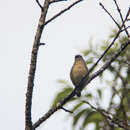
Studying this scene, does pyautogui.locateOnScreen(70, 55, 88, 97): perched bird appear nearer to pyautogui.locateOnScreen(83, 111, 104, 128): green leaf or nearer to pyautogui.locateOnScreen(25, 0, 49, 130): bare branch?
pyautogui.locateOnScreen(83, 111, 104, 128): green leaf

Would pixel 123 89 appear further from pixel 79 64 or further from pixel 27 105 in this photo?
pixel 27 105

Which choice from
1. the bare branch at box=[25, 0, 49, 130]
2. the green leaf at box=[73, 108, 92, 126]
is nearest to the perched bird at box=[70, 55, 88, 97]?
the green leaf at box=[73, 108, 92, 126]

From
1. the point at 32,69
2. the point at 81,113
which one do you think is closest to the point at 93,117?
the point at 81,113

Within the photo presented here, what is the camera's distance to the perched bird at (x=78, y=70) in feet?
25.4

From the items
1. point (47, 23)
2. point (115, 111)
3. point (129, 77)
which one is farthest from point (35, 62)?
point (129, 77)

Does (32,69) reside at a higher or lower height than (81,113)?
higher

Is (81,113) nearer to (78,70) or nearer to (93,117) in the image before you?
(93,117)

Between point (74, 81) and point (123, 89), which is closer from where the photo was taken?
point (123, 89)

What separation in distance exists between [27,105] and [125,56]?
3.52m

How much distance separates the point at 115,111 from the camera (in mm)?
6945

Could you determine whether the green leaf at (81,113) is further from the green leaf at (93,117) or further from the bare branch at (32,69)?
the bare branch at (32,69)

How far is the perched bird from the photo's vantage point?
775 centimetres

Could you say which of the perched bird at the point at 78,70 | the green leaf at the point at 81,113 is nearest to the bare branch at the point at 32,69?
the green leaf at the point at 81,113

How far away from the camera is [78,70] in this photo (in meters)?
7.77
